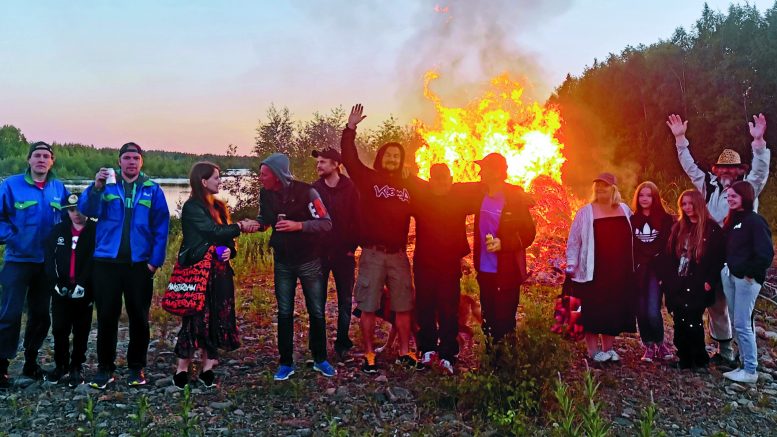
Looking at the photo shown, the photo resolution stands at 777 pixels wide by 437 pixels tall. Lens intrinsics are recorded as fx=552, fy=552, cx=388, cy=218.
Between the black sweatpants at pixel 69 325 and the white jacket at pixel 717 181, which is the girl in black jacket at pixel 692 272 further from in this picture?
the black sweatpants at pixel 69 325

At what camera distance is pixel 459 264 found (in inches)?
210

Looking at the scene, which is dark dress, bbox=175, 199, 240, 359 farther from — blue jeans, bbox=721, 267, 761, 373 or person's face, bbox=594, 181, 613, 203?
blue jeans, bbox=721, 267, 761, 373

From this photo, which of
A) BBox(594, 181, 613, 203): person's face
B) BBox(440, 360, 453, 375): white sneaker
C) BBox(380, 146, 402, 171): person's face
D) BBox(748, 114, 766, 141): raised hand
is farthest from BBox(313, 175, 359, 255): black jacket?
BBox(748, 114, 766, 141): raised hand

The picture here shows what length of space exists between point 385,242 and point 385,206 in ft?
1.14

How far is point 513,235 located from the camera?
16.8 feet

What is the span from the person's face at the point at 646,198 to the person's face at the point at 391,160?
2.64 metres

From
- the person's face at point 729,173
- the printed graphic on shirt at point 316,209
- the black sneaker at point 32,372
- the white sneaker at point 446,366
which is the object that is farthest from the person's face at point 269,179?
the person's face at point 729,173

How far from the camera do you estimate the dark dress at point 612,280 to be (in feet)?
18.6

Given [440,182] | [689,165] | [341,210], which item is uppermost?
[689,165]

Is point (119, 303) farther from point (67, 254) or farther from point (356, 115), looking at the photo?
point (356, 115)

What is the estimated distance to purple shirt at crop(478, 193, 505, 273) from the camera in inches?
203

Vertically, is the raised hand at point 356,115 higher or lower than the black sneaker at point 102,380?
higher

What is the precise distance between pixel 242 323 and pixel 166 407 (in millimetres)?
2902

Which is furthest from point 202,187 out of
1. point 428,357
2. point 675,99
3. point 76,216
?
point 675,99
